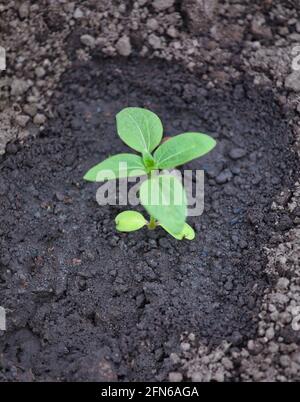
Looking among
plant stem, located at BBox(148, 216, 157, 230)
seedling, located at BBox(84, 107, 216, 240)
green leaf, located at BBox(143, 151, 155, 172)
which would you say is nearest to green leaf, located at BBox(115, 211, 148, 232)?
plant stem, located at BBox(148, 216, 157, 230)

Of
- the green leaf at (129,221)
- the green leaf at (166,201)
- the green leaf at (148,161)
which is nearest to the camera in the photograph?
the green leaf at (166,201)

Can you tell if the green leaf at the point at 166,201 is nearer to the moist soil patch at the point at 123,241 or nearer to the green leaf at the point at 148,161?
the green leaf at the point at 148,161

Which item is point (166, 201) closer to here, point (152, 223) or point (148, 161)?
point (148, 161)

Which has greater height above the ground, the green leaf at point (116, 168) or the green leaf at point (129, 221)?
the green leaf at point (116, 168)

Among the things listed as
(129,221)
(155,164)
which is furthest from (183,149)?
(129,221)

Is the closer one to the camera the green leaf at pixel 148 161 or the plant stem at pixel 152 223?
the green leaf at pixel 148 161

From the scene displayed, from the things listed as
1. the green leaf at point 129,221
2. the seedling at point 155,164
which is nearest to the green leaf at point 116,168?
the seedling at point 155,164

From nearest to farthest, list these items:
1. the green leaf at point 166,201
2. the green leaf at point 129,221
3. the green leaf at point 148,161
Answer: the green leaf at point 166,201 < the green leaf at point 148,161 < the green leaf at point 129,221
